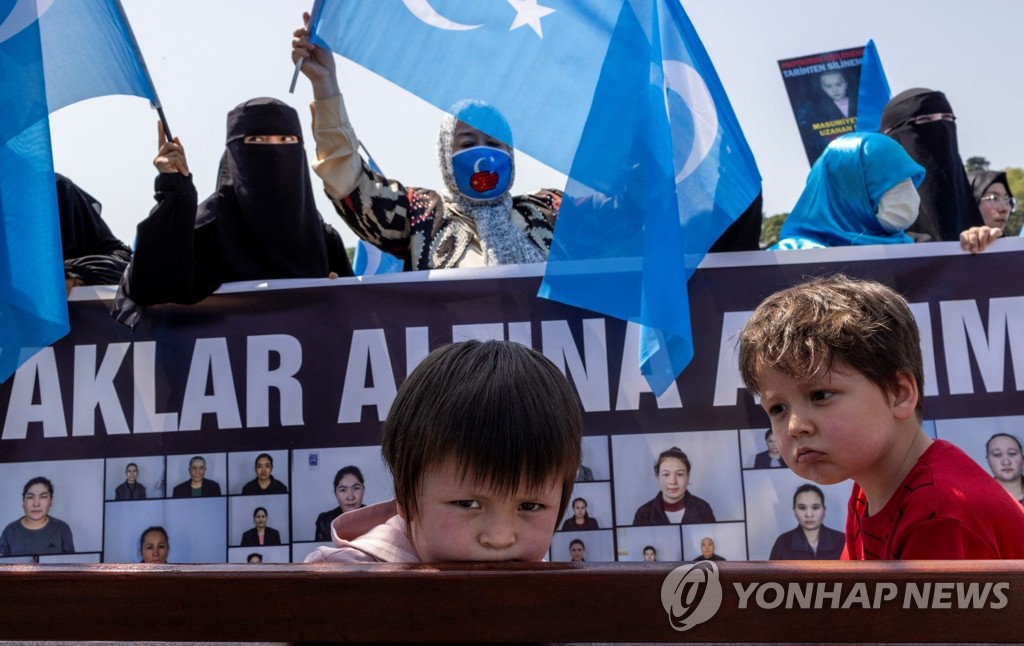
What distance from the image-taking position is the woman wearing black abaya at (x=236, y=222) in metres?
3.49

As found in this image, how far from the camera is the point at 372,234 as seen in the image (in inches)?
162

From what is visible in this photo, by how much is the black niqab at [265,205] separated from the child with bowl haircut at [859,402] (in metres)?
2.49

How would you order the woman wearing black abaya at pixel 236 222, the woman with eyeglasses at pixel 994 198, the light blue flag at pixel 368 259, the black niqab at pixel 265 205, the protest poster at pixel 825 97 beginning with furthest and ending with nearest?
the protest poster at pixel 825 97
the light blue flag at pixel 368 259
the woman with eyeglasses at pixel 994 198
the black niqab at pixel 265 205
the woman wearing black abaya at pixel 236 222

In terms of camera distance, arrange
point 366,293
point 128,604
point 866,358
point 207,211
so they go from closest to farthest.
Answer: point 128,604
point 866,358
point 366,293
point 207,211

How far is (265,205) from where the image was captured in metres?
4.00

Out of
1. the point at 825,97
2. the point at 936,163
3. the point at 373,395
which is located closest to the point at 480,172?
the point at 373,395

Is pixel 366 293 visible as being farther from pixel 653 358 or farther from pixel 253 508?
pixel 653 358

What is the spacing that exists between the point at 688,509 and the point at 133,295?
2.13m

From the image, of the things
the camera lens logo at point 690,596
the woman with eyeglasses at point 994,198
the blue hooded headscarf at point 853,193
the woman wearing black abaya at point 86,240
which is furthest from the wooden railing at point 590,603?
the woman with eyeglasses at point 994,198

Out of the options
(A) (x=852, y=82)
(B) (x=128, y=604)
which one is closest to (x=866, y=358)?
(B) (x=128, y=604)

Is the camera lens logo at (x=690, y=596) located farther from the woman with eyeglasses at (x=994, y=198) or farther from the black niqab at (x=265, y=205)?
the woman with eyeglasses at (x=994, y=198)

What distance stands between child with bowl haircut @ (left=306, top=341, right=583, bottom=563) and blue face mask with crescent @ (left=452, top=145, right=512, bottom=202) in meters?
2.67

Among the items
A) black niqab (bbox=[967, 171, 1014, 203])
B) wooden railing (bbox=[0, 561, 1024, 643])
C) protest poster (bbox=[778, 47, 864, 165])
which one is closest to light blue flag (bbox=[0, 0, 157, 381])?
wooden railing (bbox=[0, 561, 1024, 643])

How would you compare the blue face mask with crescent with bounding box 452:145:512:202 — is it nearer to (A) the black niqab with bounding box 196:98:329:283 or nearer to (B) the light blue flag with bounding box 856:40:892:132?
(A) the black niqab with bounding box 196:98:329:283
